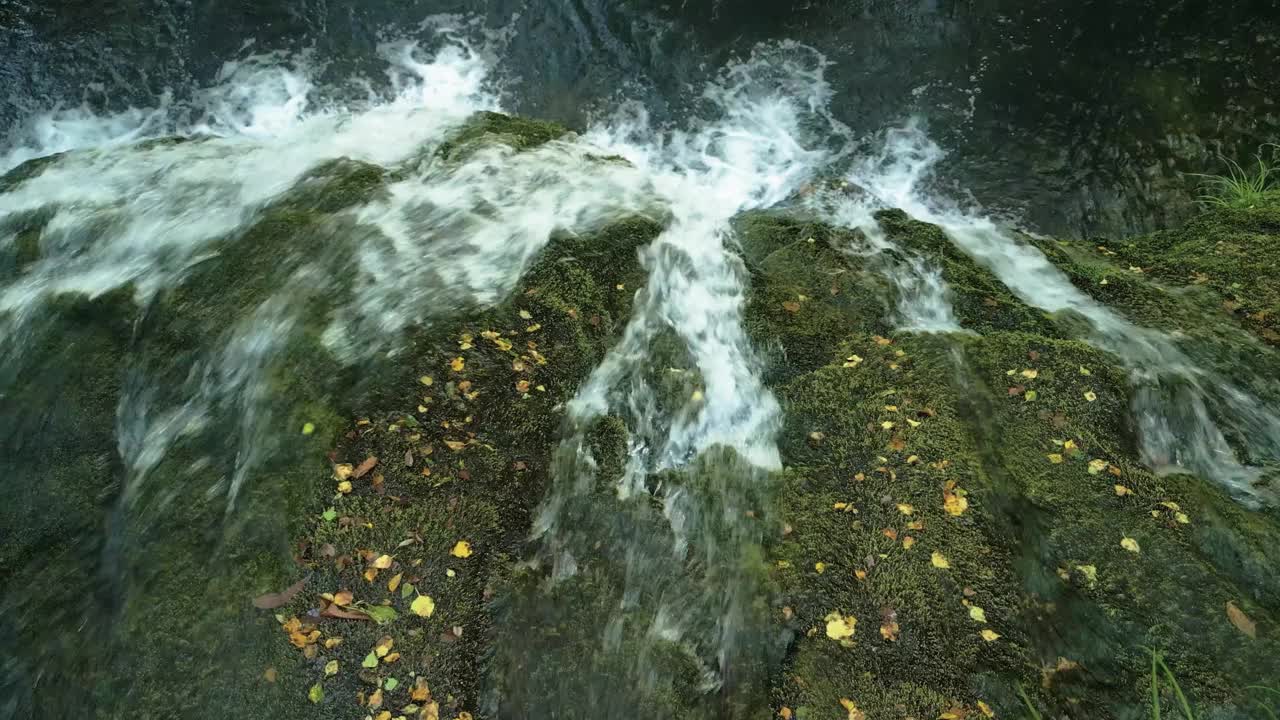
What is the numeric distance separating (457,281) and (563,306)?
769 mm

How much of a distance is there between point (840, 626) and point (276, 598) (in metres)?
2.67

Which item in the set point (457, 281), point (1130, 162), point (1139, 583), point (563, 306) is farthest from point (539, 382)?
A: point (1130, 162)

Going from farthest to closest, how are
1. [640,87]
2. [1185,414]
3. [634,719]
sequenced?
[640,87] < [1185,414] < [634,719]

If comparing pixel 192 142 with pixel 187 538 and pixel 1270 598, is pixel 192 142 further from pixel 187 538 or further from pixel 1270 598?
pixel 1270 598

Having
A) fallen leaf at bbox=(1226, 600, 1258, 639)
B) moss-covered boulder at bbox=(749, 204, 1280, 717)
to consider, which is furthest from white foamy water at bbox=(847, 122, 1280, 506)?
fallen leaf at bbox=(1226, 600, 1258, 639)

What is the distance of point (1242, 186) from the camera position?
7.20 metres

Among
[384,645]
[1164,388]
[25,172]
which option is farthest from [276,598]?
[25,172]

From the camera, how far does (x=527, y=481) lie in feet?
14.1

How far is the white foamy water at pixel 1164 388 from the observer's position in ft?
14.9

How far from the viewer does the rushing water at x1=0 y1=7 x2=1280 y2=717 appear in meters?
4.11

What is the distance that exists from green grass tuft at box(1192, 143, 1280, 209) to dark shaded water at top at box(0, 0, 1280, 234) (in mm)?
166

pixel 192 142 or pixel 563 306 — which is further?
pixel 192 142

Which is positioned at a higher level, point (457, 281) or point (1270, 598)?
point (457, 281)

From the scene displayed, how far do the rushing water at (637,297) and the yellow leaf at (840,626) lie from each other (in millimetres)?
306
